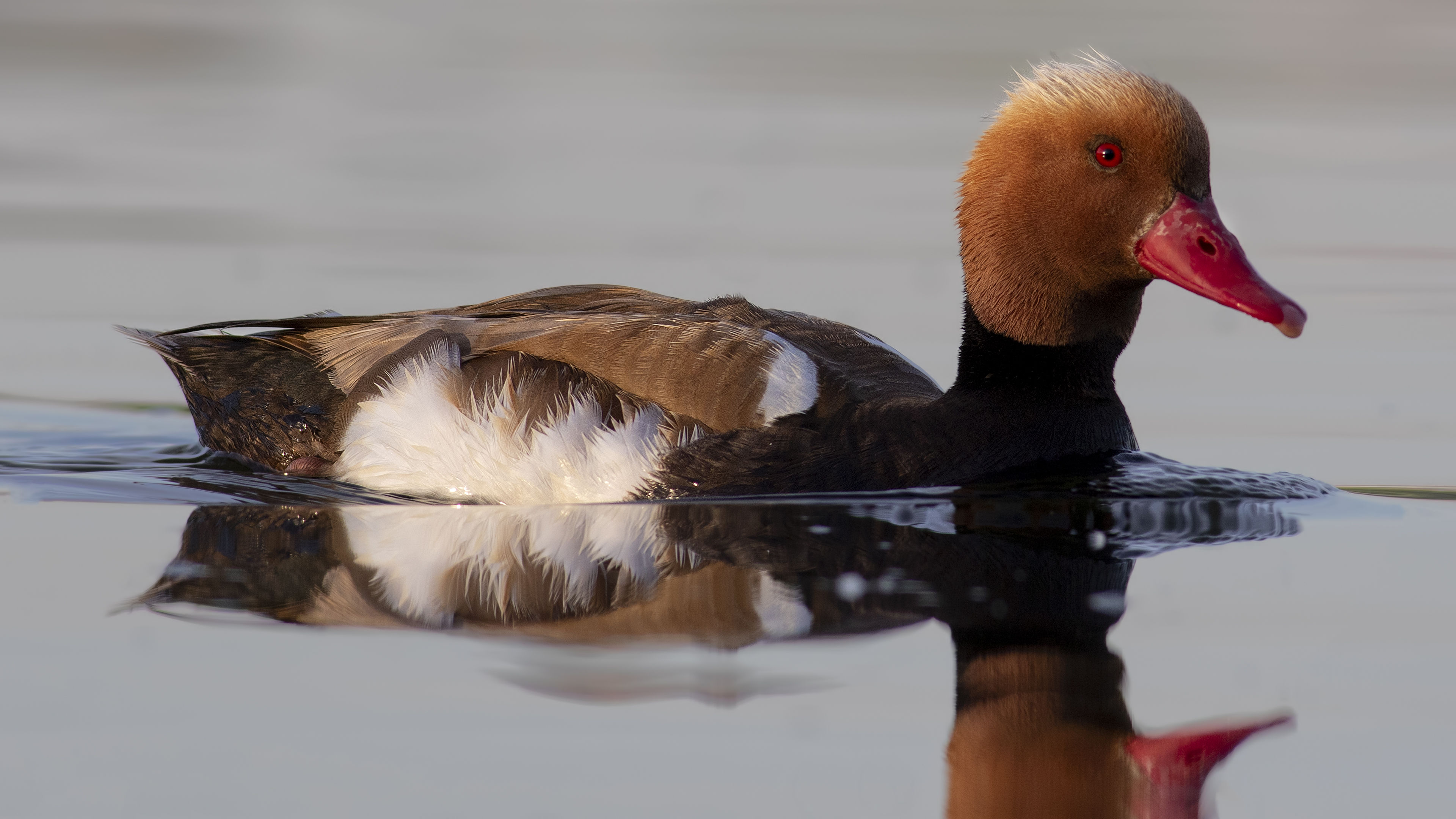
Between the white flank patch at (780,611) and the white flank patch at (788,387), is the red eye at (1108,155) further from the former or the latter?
the white flank patch at (780,611)

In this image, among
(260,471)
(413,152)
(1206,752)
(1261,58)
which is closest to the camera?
(1206,752)

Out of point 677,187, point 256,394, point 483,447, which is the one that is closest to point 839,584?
point 483,447

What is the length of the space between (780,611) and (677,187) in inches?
246

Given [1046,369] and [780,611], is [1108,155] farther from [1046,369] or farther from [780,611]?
[780,611]

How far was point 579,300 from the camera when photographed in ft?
18.8

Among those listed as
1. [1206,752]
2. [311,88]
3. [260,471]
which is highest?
[311,88]

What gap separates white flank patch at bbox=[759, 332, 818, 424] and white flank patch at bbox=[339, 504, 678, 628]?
48 centimetres

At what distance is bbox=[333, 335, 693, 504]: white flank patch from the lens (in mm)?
5098

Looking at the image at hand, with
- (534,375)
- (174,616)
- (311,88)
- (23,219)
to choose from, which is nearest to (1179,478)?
(534,375)

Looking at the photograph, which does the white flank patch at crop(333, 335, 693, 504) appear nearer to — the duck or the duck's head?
the duck

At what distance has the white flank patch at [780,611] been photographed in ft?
12.6

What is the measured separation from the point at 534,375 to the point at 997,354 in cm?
147

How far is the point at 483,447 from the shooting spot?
529 centimetres

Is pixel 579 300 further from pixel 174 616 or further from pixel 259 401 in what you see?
pixel 174 616
